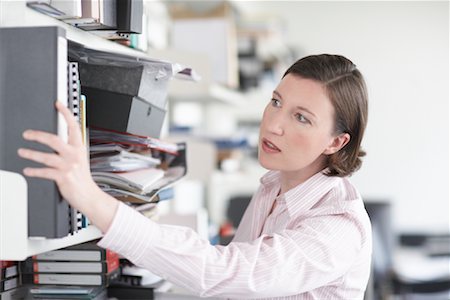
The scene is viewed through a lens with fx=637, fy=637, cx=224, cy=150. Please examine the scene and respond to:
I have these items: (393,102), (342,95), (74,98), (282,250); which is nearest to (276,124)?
(342,95)

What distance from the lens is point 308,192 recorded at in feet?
4.34

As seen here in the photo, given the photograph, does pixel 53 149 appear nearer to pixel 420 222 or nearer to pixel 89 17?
pixel 89 17

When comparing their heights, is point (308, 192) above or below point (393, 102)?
above

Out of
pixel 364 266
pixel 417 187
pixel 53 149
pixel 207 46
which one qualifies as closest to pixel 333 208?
pixel 364 266

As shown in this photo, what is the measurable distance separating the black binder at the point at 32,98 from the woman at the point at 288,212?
24mm

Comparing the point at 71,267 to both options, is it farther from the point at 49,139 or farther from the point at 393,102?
the point at 393,102

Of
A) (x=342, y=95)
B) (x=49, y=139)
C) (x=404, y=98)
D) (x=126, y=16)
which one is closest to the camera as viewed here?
(x=49, y=139)

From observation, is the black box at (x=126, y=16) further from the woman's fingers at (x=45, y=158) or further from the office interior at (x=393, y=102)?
the office interior at (x=393, y=102)

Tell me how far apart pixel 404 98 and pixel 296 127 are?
172 inches

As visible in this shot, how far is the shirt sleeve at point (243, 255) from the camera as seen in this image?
970 mm

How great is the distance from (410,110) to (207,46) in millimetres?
2907

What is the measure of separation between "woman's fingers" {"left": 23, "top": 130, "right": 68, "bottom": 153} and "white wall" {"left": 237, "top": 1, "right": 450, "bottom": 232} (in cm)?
464

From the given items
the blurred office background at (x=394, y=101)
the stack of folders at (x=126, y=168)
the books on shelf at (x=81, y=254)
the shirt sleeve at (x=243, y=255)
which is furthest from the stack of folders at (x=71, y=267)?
the blurred office background at (x=394, y=101)

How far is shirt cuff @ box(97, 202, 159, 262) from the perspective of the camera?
947 millimetres
